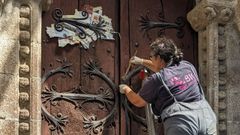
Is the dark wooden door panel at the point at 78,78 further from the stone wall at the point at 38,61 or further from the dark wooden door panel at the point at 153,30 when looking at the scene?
the stone wall at the point at 38,61

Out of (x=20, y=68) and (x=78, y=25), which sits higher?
(x=78, y=25)

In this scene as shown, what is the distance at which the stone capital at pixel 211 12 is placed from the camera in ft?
21.0

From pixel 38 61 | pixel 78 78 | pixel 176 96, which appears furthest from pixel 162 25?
pixel 176 96

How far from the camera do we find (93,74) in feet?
20.3

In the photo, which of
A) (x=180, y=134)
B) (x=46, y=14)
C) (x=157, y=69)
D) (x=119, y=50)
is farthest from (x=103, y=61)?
(x=180, y=134)

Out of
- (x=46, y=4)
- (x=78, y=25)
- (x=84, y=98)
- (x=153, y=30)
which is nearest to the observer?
(x=46, y=4)

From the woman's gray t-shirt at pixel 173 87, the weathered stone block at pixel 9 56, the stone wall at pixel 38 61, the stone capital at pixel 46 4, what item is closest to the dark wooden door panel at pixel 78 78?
the stone capital at pixel 46 4

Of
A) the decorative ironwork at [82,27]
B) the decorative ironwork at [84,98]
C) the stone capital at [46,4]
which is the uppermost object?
the stone capital at [46,4]

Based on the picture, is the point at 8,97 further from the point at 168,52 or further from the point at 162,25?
the point at 162,25

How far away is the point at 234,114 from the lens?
251 inches

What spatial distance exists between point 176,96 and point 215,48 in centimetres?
136

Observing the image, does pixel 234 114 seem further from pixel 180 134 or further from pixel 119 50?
pixel 180 134

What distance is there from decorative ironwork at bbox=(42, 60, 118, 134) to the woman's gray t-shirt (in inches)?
35.4

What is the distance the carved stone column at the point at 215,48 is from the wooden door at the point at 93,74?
1.08 feet
